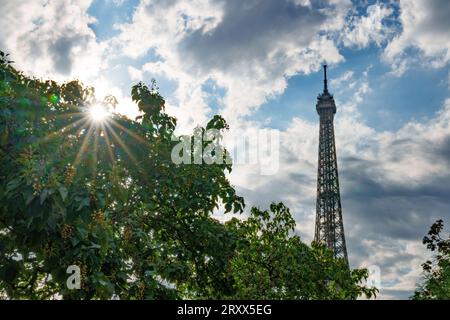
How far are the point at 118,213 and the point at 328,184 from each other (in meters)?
66.6

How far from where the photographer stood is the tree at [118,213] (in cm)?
639

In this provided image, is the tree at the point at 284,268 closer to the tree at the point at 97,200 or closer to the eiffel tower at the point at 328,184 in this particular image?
the tree at the point at 97,200

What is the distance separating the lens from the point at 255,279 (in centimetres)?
1652

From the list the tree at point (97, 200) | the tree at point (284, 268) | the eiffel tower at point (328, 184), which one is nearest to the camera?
the tree at point (97, 200)

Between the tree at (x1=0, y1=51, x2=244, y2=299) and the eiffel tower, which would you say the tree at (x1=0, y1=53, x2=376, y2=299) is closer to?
the tree at (x1=0, y1=51, x2=244, y2=299)

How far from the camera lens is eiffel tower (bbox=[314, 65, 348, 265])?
7191 cm

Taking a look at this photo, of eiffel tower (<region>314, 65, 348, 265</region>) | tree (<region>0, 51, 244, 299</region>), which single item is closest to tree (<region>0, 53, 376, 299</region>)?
tree (<region>0, 51, 244, 299</region>)

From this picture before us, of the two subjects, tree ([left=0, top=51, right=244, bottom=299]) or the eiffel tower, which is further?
the eiffel tower

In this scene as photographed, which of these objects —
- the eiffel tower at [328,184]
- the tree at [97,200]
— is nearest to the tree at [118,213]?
the tree at [97,200]

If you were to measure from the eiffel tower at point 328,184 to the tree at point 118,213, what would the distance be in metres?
54.7

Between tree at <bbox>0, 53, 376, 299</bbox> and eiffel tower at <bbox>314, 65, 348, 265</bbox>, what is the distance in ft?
180
